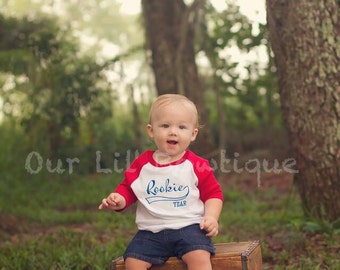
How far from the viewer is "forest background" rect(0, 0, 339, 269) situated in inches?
191

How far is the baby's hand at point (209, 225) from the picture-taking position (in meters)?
3.06

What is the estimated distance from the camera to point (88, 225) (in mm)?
6328

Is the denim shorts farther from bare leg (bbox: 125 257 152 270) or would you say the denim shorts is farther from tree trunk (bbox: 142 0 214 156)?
tree trunk (bbox: 142 0 214 156)

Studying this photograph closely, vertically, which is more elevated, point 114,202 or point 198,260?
point 114,202

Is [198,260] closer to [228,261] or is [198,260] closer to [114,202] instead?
[228,261]

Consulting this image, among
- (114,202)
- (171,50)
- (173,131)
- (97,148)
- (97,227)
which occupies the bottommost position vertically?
(97,227)

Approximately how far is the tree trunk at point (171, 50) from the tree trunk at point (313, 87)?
3.53 m

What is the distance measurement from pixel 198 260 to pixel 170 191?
0.38m

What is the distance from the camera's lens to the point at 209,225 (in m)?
3.06

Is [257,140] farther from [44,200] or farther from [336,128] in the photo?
[336,128]

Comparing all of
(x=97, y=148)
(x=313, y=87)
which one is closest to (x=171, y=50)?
(x=97, y=148)

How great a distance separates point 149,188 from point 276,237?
7.16 feet

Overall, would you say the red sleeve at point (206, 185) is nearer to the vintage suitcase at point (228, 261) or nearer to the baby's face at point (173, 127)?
the baby's face at point (173, 127)

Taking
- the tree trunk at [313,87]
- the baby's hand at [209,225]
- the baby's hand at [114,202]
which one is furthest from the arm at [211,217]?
the tree trunk at [313,87]
